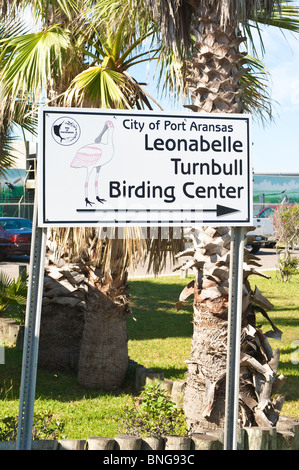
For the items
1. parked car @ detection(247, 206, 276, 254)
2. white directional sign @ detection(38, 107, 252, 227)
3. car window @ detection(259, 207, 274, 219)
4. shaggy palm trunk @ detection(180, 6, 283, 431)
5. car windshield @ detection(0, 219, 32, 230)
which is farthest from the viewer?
car window @ detection(259, 207, 274, 219)

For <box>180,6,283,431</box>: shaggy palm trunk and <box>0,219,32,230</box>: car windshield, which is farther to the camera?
<box>0,219,32,230</box>: car windshield

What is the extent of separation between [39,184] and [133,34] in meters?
4.45

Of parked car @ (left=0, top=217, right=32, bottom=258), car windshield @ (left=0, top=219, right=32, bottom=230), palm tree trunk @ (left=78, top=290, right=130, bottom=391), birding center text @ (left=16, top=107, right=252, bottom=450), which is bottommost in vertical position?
palm tree trunk @ (left=78, top=290, right=130, bottom=391)

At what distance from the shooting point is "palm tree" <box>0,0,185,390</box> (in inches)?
242

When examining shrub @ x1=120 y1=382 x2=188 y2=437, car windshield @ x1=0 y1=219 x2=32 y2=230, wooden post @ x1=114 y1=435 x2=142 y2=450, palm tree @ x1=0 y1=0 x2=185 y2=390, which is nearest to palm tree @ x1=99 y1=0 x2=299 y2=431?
shrub @ x1=120 y1=382 x2=188 y2=437

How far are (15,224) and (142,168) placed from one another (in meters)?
20.5

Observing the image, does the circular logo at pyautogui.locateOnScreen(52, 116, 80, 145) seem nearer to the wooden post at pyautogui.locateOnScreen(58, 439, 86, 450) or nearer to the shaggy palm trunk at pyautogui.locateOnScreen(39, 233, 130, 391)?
the wooden post at pyautogui.locateOnScreen(58, 439, 86, 450)

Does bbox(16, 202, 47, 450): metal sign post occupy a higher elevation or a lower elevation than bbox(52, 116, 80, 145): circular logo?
lower

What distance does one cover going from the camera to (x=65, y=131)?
2.97 m

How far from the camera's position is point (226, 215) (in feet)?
10.3

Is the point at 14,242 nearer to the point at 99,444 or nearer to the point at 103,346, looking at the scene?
the point at 103,346

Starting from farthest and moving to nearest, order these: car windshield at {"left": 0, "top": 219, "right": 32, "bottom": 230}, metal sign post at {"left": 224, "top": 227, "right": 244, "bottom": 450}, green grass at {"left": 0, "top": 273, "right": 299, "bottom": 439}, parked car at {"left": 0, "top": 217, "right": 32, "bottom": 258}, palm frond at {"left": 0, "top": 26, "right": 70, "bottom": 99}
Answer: car windshield at {"left": 0, "top": 219, "right": 32, "bottom": 230}, parked car at {"left": 0, "top": 217, "right": 32, "bottom": 258}, palm frond at {"left": 0, "top": 26, "right": 70, "bottom": 99}, green grass at {"left": 0, "top": 273, "right": 299, "bottom": 439}, metal sign post at {"left": 224, "top": 227, "right": 244, "bottom": 450}

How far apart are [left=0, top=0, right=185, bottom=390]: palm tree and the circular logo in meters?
2.75
